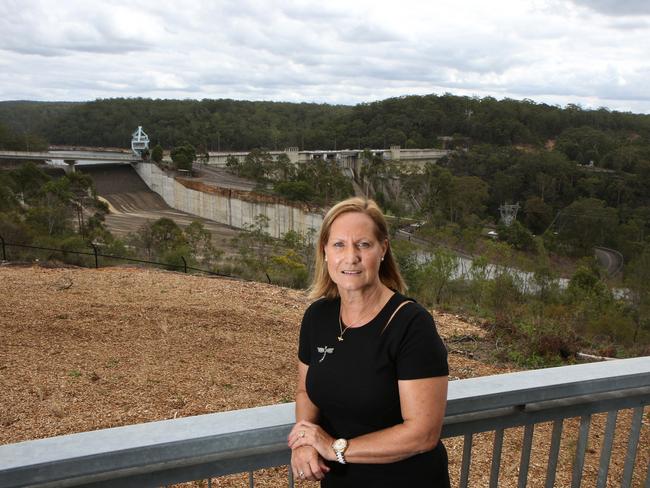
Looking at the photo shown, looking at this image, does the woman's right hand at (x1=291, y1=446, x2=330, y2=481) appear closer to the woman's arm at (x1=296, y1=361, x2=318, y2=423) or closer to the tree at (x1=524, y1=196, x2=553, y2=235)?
the woman's arm at (x1=296, y1=361, x2=318, y2=423)

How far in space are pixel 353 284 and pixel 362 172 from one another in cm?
7029

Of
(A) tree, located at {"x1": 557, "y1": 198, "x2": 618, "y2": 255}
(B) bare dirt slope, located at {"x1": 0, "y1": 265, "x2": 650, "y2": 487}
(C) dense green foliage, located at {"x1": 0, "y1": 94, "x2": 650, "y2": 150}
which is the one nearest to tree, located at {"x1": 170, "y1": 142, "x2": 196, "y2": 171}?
(C) dense green foliage, located at {"x1": 0, "y1": 94, "x2": 650, "y2": 150}

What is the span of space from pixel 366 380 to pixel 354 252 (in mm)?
414

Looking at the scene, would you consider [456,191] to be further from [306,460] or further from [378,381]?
[306,460]

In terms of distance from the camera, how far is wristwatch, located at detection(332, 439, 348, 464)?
177 cm

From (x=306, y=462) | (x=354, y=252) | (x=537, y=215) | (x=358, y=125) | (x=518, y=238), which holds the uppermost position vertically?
(x=354, y=252)

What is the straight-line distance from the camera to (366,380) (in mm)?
1784

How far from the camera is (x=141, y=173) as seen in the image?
62.1m

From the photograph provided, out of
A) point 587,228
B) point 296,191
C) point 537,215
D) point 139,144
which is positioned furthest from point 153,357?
point 139,144

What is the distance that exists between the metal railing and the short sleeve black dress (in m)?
0.13

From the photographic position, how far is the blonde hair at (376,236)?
204cm

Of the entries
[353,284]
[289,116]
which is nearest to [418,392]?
[353,284]

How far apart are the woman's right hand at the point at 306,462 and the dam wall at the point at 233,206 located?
3597 cm

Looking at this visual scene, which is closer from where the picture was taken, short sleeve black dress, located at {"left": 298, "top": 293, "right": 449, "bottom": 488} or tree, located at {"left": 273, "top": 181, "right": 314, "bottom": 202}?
short sleeve black dress, located at {"left": 298, "top": 293, "right": 449, "bottom": 488}
